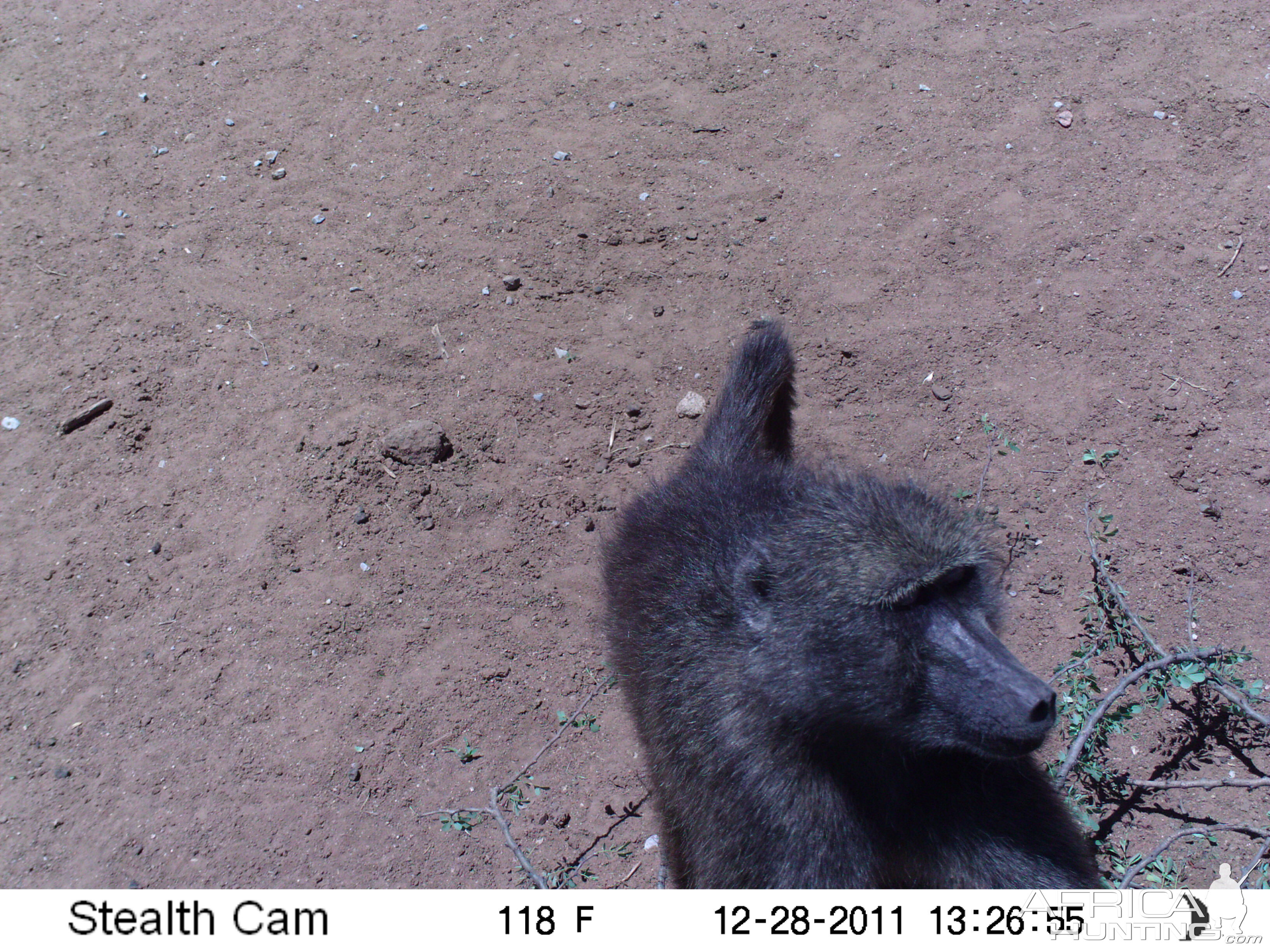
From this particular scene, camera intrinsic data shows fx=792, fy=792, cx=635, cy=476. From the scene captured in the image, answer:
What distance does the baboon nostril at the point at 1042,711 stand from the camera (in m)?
2.00

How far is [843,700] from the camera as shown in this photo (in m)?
2.24

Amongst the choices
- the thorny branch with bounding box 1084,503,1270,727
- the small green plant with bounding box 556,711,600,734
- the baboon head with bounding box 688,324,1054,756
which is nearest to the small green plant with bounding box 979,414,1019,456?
the thorny branch with bounding box 1084,503,1270,727

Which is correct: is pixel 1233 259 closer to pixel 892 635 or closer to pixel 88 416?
pixel 892 635

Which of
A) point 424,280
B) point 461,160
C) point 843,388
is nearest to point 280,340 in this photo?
point 424,280

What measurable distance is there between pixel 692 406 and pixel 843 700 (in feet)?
6.18

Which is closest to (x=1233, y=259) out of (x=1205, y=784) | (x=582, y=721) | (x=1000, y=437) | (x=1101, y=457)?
(x=1101, y=457)

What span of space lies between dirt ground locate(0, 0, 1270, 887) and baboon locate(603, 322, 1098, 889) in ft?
2.08

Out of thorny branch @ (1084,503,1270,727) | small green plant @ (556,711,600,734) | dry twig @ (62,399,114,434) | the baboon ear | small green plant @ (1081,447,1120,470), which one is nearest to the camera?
the baboon ear

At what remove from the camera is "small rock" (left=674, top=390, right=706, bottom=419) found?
3814 mm

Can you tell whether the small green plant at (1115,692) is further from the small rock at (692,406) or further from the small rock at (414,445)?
the small rock at (414,445)

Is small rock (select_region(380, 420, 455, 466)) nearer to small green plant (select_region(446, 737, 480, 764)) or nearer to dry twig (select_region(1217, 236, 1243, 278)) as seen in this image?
small green plant (select_region(446, 737, 480, 764))

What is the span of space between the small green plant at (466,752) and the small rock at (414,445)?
4.17 ft

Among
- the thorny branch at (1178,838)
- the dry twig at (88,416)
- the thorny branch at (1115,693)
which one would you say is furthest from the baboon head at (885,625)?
the dry twig at (88,416)

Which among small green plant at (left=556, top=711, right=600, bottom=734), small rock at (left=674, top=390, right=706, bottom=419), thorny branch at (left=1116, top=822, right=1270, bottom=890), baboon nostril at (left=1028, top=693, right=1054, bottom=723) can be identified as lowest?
thorny branch at (left=1116, top=822, right=1270, bottom=890)
